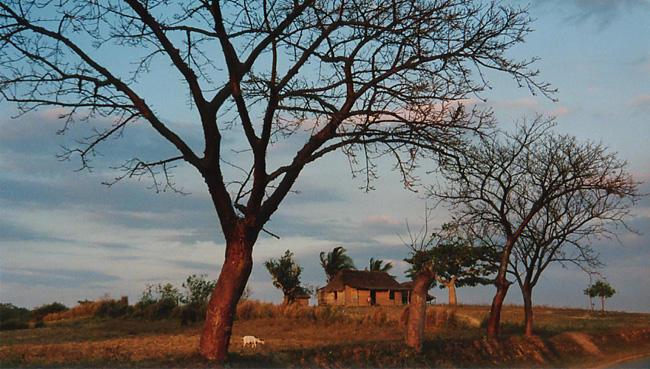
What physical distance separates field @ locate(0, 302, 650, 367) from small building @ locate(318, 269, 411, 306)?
31.9 m

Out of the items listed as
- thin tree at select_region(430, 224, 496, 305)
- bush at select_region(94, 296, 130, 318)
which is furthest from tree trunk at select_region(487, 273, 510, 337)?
bush at select_region(94, 296, 130, 318)

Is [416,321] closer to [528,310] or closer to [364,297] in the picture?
[528,310]

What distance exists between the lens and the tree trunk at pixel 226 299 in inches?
446

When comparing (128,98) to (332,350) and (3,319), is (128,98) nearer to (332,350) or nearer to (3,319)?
(332,350)

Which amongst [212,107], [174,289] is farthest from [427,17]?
[174,289]

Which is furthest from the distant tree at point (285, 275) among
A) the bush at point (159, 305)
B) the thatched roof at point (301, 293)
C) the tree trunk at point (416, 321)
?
the tree trunk at point (416, 321)

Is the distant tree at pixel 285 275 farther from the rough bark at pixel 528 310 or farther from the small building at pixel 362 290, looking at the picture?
the rough bark at pixel 528 310

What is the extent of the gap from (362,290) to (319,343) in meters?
44.7

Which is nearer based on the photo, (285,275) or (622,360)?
(622,360)

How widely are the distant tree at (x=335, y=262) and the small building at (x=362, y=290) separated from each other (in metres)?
4.04

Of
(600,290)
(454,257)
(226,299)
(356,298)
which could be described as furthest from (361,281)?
(226,299)

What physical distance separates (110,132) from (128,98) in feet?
2.96

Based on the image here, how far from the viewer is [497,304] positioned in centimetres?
2200

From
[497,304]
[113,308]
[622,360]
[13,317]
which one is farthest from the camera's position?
[13,317]
